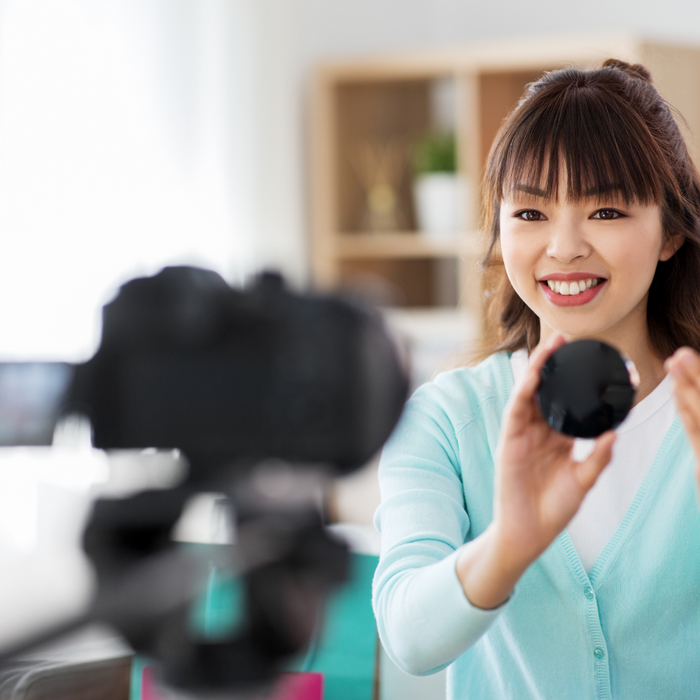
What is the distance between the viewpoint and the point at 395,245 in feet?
10.8

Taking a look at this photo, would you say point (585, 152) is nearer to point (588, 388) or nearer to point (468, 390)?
point (468, 390)

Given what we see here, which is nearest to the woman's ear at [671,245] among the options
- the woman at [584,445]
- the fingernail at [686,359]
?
the woman at [584,445]

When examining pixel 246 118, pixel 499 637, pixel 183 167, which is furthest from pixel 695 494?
pixel 246 118

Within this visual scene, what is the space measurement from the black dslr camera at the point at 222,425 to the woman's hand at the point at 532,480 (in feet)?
0.80

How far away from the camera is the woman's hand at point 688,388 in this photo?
544 millimetres

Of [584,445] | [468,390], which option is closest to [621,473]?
[584,445]

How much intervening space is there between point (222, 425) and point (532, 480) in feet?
1.03

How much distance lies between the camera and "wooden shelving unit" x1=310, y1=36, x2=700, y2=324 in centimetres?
290

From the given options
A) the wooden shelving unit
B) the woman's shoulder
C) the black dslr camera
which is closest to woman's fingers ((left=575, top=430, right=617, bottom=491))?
the black dslr camera

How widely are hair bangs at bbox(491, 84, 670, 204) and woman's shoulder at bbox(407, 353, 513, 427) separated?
249 millimetres

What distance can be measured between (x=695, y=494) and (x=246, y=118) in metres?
2.10

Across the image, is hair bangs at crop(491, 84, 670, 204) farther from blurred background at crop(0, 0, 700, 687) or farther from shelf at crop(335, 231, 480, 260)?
shelf at crop(335, 231, 480, 260)

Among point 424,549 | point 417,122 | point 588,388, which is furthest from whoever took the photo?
point 417,122

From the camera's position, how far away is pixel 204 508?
305 millimetres
